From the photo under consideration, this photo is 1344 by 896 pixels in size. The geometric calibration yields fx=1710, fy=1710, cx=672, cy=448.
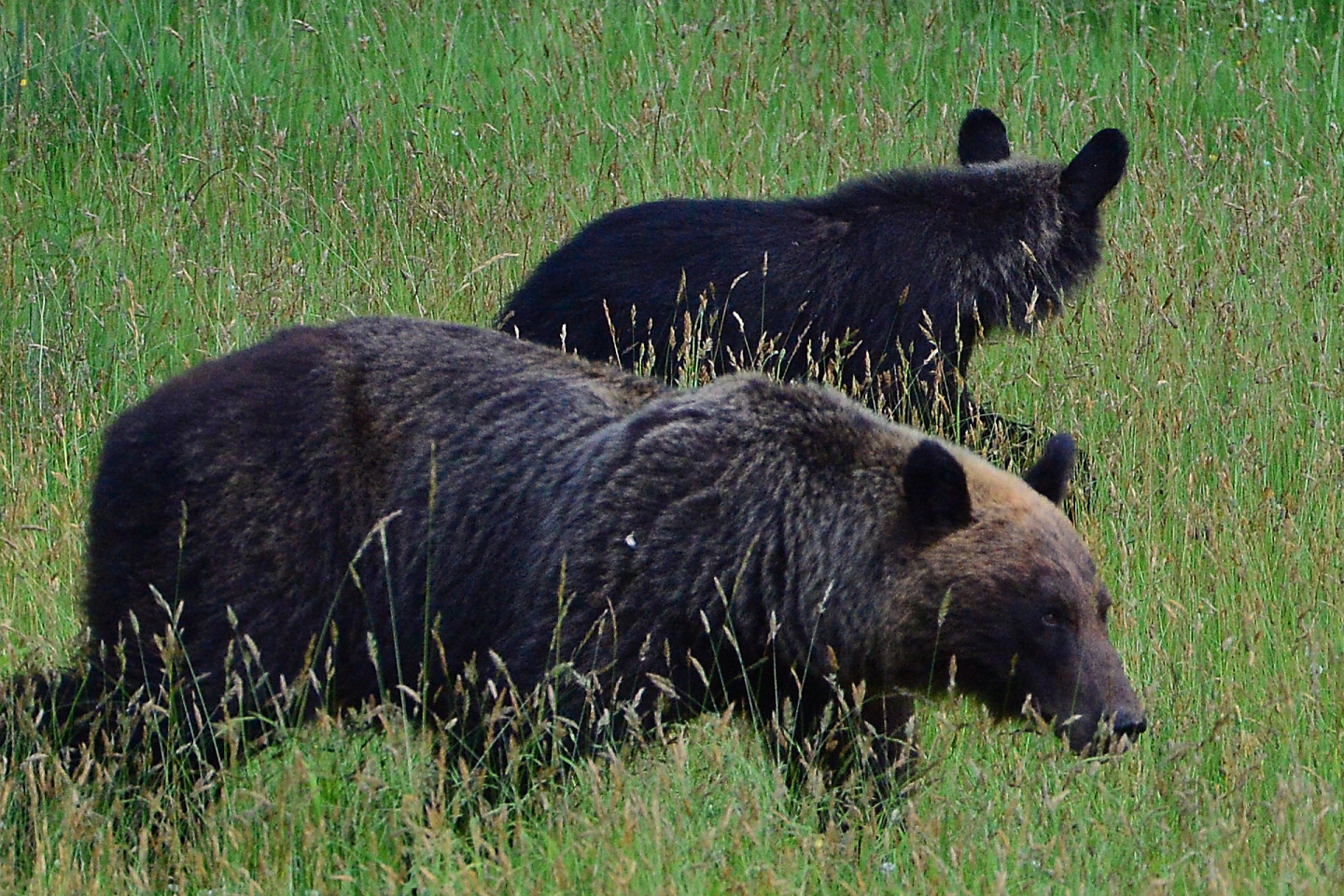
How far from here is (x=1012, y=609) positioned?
3.98 m

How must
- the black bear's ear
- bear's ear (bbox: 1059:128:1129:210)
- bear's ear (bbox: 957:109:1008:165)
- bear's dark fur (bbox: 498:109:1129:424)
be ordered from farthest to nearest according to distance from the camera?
bear's ear (bbox: 957:109:1008:165) < bear's ear (bbox: 1059:128:1129:210) < bear's dark fur (bbox: 498:109:1129:424) < the black bear's ear

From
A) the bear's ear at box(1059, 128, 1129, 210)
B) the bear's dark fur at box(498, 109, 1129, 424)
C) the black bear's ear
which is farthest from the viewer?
the bear's ear at box(1059, 128, 1129, 210)

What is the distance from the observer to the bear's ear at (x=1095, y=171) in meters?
7.00

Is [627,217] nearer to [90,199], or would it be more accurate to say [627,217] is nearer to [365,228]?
[365,228]

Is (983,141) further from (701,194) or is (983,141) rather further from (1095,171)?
(701,194)

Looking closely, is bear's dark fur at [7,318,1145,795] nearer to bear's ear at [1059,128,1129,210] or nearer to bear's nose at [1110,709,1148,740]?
bear's nose at [1110,709,1148,740]

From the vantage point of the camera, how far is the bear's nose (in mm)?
3877

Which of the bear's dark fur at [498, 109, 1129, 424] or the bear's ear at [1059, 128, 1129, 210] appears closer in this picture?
the bear's dark fur at [498, 109, 1129, 424]

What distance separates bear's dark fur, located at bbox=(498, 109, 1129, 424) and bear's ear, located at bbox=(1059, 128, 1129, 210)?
10mm

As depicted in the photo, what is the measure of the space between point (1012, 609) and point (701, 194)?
4980 millimetres

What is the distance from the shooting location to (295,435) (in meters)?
4.27

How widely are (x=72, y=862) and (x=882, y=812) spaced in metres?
1.84

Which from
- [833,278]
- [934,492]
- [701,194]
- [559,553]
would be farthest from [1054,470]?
[701,194]

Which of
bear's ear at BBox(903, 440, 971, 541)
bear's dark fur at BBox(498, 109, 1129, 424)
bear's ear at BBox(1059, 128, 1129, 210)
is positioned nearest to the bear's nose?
bear's ear at BBox(903, 440, 971, 541)
